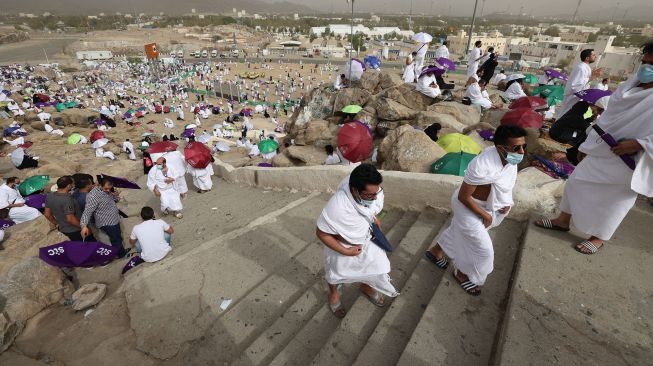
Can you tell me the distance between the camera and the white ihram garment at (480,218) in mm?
2426

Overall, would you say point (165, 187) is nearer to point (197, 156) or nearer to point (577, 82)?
point (197, 156)

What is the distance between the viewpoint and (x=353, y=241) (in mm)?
2357

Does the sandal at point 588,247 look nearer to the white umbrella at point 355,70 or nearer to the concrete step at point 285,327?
the concrete step at point 285,327

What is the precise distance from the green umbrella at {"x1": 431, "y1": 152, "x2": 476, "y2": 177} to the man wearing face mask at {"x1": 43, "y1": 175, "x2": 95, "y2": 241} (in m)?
5.02

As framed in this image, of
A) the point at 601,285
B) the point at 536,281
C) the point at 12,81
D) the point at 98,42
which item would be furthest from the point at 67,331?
the point at 98,42

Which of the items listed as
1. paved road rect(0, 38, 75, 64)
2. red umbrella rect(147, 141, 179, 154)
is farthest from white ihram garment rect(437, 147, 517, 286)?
paved road rect(0, 38, 75, 64)

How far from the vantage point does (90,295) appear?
3338 mm

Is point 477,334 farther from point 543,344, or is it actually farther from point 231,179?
point 231,179

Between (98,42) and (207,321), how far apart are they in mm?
85018

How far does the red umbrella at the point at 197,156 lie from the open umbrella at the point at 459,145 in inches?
181

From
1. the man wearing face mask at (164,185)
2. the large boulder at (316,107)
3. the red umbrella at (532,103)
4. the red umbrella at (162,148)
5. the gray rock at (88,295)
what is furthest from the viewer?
the large boulder at (316,107)

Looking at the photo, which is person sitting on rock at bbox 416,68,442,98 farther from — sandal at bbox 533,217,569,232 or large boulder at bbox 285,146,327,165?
sandal at bbox 533,217,569,232

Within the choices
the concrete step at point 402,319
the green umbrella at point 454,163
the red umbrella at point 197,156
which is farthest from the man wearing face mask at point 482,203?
the red umbrella at point 197,156

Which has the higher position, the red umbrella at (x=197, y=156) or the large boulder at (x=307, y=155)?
the red umbrella at (x=197, y=156)
